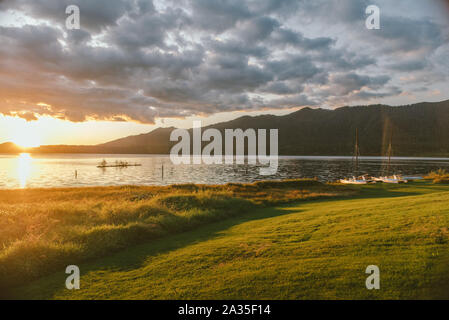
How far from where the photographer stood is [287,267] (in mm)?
6980

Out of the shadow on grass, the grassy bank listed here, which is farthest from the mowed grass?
the grassy bank

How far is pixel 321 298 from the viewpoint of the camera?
542cm

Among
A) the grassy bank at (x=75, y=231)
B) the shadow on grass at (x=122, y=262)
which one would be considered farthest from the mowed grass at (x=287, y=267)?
the grassy bank at (x=75, y=231)

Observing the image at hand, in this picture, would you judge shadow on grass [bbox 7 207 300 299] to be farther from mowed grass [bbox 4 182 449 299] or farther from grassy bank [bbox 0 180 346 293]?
grassy bank [bbox 0 180 346 293]

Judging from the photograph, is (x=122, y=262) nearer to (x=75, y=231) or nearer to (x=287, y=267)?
(x=75, y=231)

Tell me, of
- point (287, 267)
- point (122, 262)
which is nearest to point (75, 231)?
point (122, 262)

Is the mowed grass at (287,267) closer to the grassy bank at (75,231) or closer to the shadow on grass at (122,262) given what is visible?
the shadow on grass at (122,262)

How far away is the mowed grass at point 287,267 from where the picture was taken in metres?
5.79

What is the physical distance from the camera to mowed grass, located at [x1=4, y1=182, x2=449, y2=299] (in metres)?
5.79
